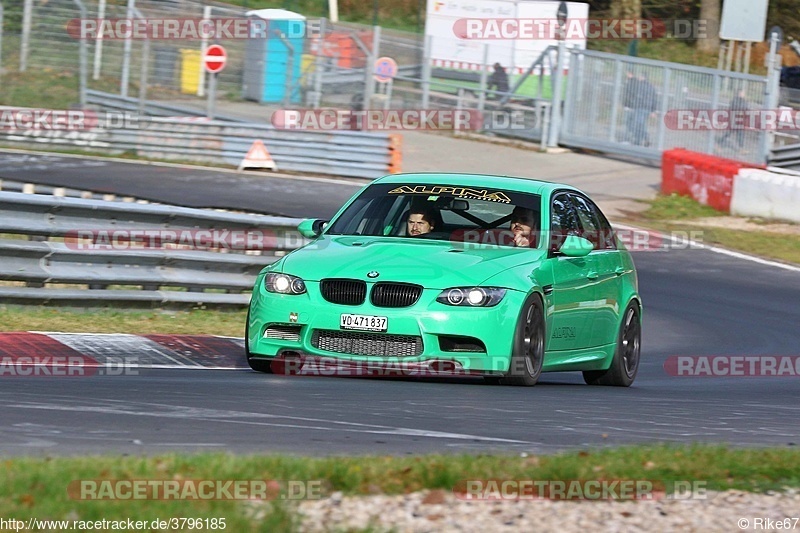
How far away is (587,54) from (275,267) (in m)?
23.8

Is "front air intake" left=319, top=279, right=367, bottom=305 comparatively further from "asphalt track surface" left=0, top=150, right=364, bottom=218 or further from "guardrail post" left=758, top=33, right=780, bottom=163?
"guardrail post" left=758, top=33, right=780, bottom=163

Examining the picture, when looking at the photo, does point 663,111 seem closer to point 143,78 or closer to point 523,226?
point 143,78

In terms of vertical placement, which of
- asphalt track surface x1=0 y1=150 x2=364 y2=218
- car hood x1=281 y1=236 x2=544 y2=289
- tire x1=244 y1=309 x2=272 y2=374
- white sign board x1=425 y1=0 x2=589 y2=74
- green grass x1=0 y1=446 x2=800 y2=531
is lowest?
asphalt track surface x1=0 y1=150 x2=364 y2=218

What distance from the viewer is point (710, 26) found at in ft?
156

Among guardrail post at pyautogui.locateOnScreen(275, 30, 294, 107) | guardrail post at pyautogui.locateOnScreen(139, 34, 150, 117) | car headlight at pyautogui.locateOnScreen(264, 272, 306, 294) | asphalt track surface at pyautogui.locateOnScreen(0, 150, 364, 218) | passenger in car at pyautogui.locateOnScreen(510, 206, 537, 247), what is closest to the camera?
car headlight at pyautogui.locateOnScreen(264, 272, 306, 294)

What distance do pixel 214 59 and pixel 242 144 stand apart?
11.3ft

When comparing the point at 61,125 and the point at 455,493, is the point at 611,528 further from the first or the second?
the point at 61,125

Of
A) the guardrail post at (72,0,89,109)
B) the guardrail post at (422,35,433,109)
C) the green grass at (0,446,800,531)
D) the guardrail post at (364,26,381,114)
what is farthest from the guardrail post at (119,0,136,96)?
the green grass at (0,446,800,531)

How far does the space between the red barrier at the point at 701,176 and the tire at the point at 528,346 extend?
53.3ft

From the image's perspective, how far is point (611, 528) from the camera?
5180mm

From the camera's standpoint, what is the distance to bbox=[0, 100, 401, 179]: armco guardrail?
27172 mm

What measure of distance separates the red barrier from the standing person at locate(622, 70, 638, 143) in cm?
398

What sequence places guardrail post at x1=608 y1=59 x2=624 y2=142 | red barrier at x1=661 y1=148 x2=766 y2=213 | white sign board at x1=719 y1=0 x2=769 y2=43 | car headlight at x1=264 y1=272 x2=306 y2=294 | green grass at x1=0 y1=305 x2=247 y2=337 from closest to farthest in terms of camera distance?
car headlight at x1=264 y1=272 x2=306 y2=294 < green grass at x1=0 y1=305 x2=247 y2=337 < red barrier at x1=661 y1=148 x2=766 y2=213 < white sign board at x1=719 y1=0 x2=769 y2=43 < guardrail post at x1=608 y1=59 x2=624 y2=142

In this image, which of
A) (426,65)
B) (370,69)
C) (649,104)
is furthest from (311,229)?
(426,65)
